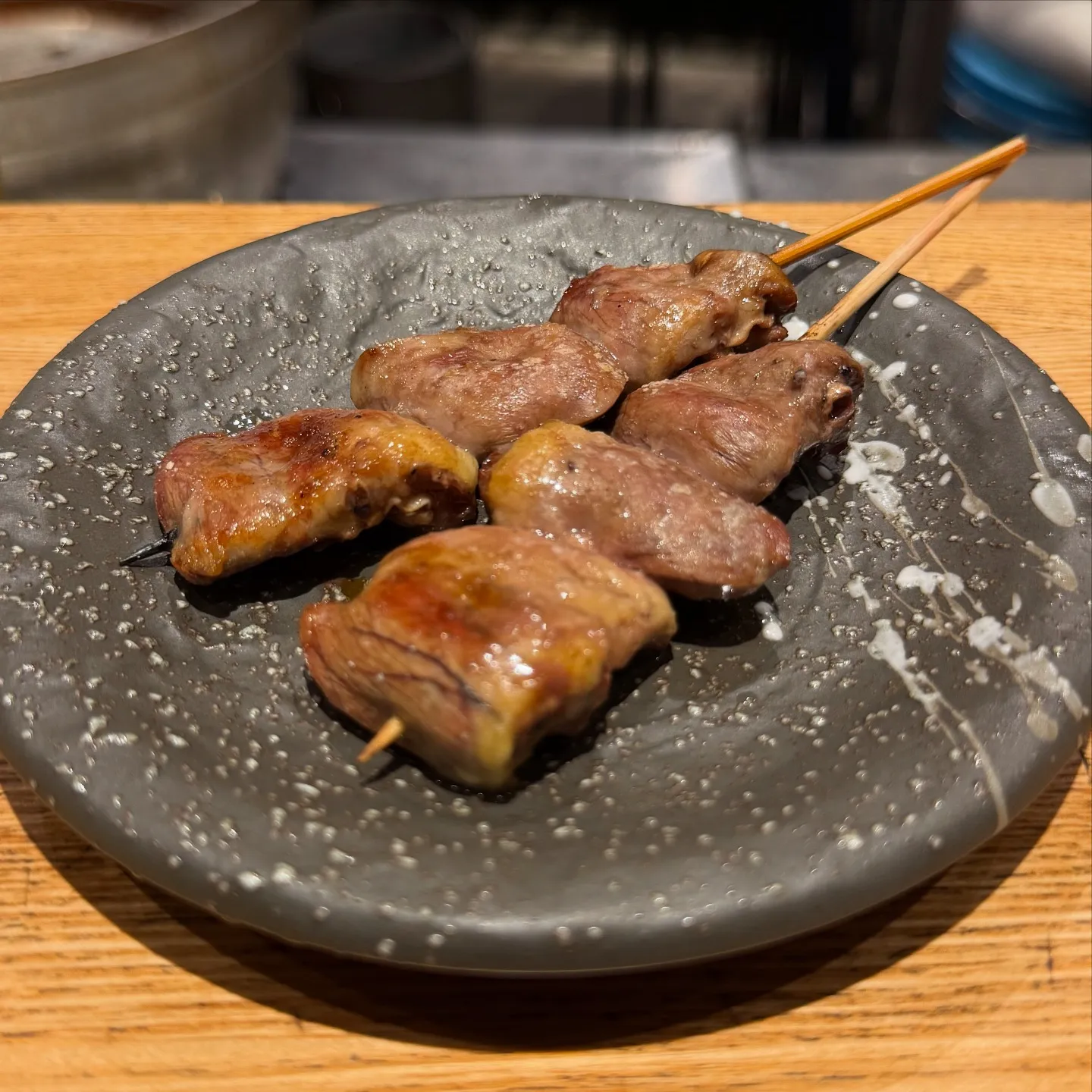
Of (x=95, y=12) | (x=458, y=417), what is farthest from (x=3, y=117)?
(x=458, y=417)

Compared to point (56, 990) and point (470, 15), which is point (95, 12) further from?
point (56, 990)

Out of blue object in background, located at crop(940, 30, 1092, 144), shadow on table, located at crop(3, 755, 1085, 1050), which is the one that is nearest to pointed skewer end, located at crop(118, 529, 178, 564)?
shadow on table, located at crop(3, 755, 1085, 1050)

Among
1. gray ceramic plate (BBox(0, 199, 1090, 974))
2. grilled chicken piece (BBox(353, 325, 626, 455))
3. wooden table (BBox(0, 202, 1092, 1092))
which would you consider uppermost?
grilled chicken piece (BBox(353, 325, 626, 455))

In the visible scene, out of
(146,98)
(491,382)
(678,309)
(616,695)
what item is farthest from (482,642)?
(146,98)

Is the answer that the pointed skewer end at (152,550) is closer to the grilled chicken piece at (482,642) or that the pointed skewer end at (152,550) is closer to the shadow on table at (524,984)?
the grilled chicken piece at (482,642)

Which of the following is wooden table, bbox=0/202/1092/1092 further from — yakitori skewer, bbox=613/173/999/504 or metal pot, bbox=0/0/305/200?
metal pot, bbox=0/0/305/200

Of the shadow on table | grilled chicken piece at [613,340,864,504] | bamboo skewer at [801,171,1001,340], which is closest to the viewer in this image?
the shadow on table

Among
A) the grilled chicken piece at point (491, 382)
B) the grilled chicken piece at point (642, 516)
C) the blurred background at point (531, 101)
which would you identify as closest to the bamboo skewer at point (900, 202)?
the grilled chicken piece at point (491, 382)

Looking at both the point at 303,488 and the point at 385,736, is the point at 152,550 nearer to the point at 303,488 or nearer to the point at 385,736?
the point at 303,488
